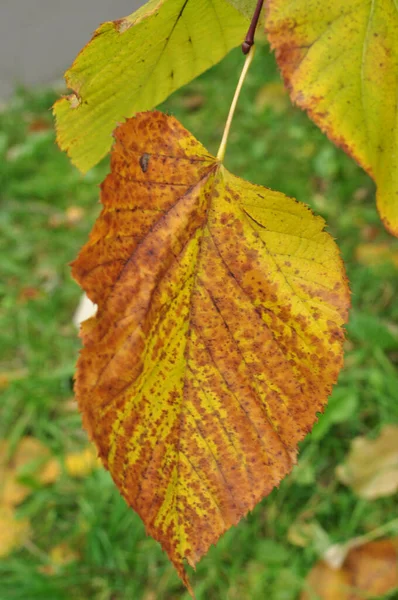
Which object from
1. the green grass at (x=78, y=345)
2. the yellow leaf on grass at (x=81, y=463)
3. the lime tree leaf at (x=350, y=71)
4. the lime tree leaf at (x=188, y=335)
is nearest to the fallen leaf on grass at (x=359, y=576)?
the green grass at (x=78, y=345)

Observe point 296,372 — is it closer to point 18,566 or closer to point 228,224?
point 228,224

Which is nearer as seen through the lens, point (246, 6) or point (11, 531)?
point (246, 6)

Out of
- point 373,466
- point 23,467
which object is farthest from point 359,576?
point 23,467

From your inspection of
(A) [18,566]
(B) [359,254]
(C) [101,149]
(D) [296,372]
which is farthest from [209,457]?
(B) [359,254]

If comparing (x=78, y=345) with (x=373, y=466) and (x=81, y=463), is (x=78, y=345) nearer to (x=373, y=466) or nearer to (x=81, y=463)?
(x=81, y=463)

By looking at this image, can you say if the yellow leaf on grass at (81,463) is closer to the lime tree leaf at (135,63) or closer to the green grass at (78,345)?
the green grass at (78,345)
